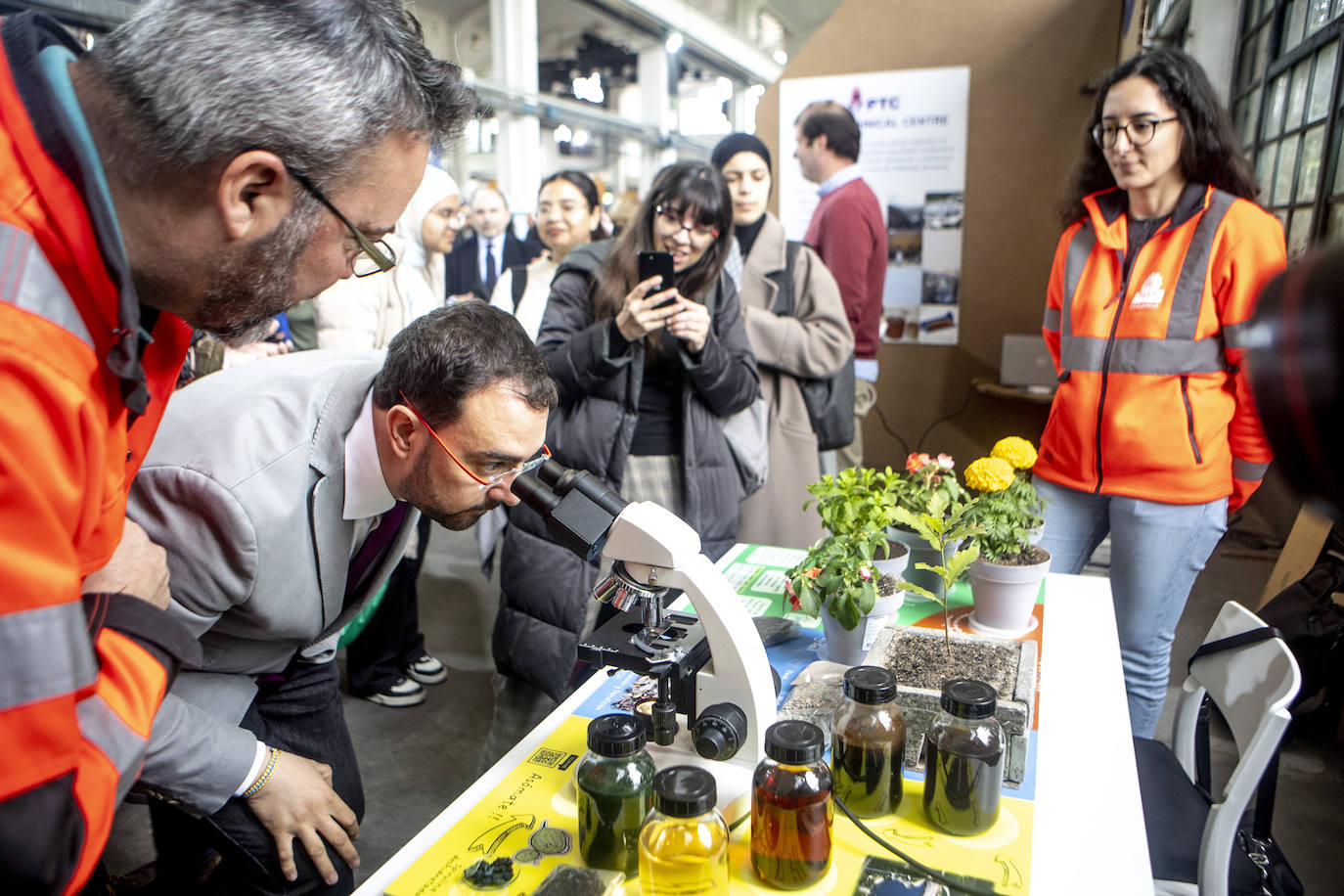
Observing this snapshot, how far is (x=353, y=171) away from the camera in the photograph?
79cm

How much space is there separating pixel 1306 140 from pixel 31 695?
3.72 m

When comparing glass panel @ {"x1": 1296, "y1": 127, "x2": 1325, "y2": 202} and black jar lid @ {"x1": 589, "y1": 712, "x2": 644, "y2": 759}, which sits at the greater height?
glass panel @ {"x1": 1296, "y1": 127, "x2": 1325, "y2": 202}

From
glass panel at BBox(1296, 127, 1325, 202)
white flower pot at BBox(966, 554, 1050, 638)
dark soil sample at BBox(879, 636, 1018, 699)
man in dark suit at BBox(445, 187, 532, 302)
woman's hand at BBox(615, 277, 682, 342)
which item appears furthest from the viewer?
man in dark suit at BBox(445, 187, 532, 302)

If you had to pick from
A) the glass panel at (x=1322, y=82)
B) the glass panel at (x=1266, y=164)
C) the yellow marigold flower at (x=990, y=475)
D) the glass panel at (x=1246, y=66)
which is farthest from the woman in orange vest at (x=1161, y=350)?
the glass panel at (x=1246, y=66)

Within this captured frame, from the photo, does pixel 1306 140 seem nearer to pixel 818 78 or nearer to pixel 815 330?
pixel 815 330

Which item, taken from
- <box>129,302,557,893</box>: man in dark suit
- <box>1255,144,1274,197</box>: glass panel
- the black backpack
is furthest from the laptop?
<box>129,302,557,893</box>: man in dark suit

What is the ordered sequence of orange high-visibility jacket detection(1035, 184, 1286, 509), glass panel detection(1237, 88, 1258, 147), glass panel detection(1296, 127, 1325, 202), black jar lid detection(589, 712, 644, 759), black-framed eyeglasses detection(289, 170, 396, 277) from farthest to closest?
1. glass panel detection(1237, 88, 1258, 147)
2. glass panel detection(1296, 127, 1325, 202)
3. orange high-visibility jacket detection(1035, 184, 1286, 509)
4. black jar lid detection(589, 712, 644, 759)
5. black-framed eyeglasses detection(289, 170, 396, 277)

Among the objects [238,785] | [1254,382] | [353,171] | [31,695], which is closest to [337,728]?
A: [238,785]

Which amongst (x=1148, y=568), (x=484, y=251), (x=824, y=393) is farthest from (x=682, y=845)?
(x=484, y=251)

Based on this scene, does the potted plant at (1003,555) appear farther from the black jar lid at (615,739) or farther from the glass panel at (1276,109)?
the glass panel at (1276,109)

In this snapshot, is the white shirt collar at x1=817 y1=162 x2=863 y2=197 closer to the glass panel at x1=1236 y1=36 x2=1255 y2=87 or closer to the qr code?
the glass panel at x1=1236 y1=36 x2=1255 y2=87

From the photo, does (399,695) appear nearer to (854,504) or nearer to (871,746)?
(854,504)

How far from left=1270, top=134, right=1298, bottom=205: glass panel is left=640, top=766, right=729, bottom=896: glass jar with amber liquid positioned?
3421 millimetres

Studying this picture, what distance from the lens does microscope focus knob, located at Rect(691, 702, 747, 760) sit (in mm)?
992
